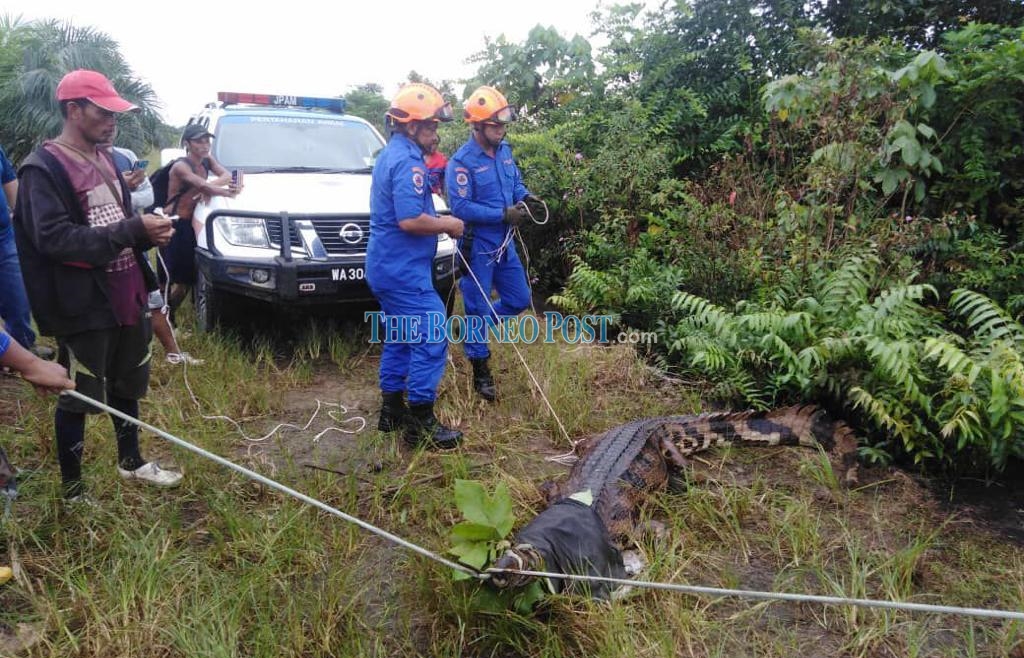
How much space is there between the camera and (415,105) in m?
3.64

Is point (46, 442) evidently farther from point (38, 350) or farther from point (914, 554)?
point (914, 554)

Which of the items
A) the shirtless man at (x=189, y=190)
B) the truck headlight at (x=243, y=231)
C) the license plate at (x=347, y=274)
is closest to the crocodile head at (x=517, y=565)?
the license plate at (x=347, y=274)

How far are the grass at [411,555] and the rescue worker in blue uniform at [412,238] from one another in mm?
341

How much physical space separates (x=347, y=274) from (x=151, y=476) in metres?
1.86

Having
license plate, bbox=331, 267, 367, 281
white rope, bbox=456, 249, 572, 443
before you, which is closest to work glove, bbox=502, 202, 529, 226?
white rope, bbox=456, 249, 572, 443

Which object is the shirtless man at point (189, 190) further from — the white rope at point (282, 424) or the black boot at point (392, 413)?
the black boot at point (392, 413)

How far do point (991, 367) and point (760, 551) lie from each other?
5.00 feet

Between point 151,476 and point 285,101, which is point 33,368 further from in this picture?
point 285,101

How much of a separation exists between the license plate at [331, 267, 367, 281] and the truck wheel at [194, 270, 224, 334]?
0.90 metres

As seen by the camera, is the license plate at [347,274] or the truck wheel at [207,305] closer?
the license plate at [347,274]

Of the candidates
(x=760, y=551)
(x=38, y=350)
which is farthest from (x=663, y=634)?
(x=38, y=350)

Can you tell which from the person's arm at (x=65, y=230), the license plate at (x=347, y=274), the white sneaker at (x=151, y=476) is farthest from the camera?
the license plate at (x=347, y=274)

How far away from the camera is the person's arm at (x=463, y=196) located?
4.46m

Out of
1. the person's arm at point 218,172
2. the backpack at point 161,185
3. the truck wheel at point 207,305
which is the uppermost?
the person's arm at point 218,172
